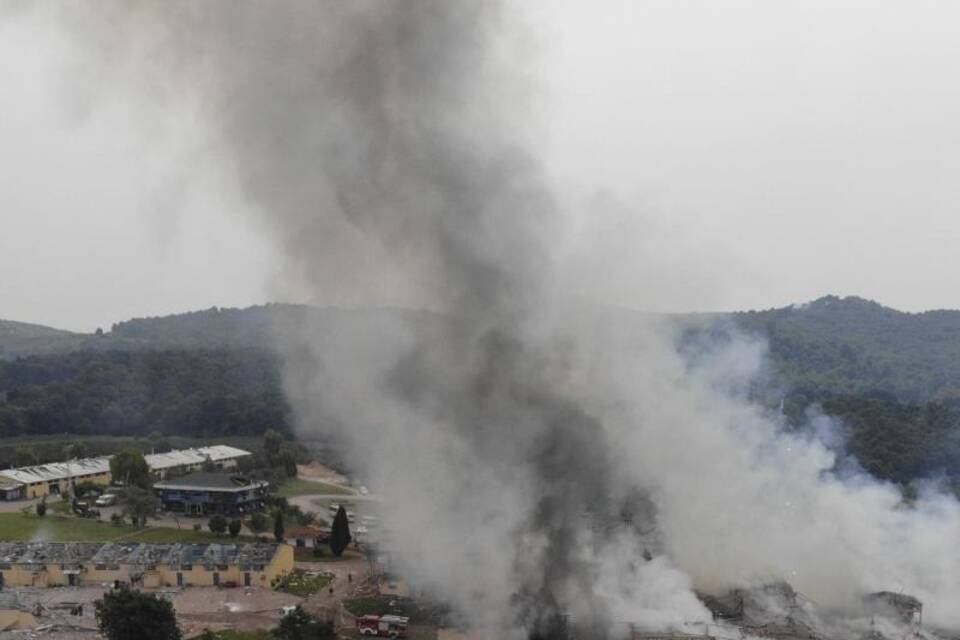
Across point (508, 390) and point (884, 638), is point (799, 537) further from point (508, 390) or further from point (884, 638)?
point (508, 390)

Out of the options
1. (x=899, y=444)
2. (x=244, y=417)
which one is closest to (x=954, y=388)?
(x=899, y=444)

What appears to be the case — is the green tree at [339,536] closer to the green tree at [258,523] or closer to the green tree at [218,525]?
the green tree at [258,523]

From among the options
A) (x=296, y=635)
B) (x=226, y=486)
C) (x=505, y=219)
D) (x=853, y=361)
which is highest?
(x=853, y=361)

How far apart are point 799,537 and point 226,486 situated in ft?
83.1

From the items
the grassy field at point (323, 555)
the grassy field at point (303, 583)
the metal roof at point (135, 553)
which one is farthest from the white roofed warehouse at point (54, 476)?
the grassy field at point (303, 583)

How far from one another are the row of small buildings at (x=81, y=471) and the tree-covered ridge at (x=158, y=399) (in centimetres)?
999

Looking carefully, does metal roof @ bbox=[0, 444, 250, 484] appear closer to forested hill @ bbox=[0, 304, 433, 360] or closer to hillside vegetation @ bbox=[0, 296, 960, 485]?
hillside vegetation @ bbox=[0, 296, 960, 485]

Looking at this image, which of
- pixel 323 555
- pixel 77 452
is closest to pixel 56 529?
pixel 323 555

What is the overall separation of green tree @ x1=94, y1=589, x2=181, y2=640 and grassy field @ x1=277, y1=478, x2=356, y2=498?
25544mm

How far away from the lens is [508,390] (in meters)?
27.0

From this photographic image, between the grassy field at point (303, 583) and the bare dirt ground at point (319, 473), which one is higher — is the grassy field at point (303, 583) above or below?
below

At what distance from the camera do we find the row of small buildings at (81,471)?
48281mm

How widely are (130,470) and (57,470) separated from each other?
5929 mm

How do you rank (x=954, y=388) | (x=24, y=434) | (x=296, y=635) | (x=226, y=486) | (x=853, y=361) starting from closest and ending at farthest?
1. (x=296, y=635)
2. (x=226, y=486)
3. (x=24, y=434)
4. (x=954, y=388)
5. (x=853, y=361)
